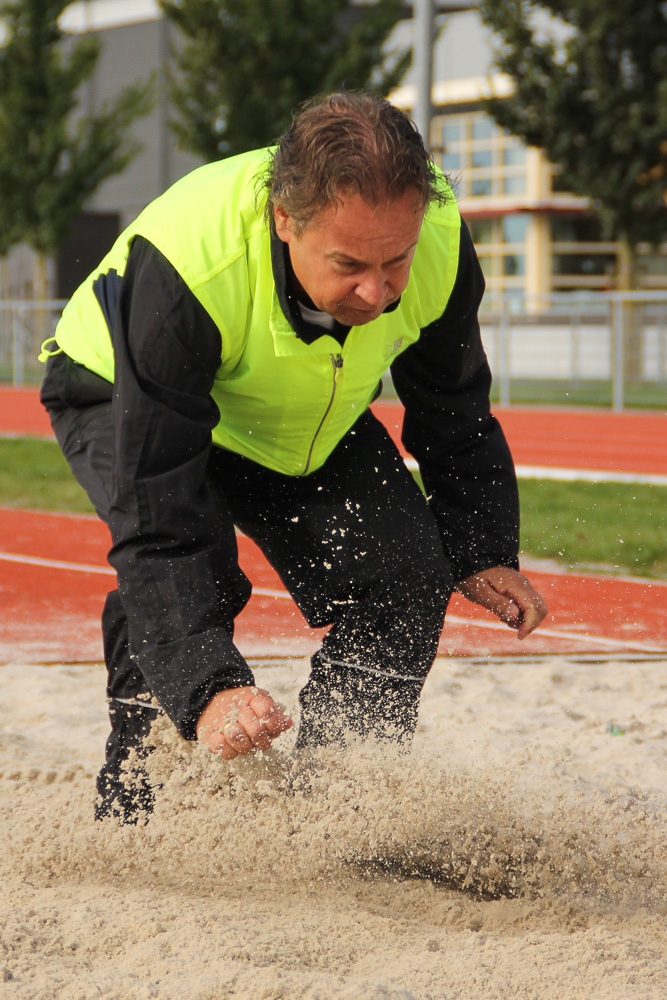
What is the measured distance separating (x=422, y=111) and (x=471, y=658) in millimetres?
10666

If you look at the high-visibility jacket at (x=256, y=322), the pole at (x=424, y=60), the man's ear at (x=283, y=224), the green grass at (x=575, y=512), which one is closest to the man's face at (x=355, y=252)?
the man's ear at (x=283, y=224)

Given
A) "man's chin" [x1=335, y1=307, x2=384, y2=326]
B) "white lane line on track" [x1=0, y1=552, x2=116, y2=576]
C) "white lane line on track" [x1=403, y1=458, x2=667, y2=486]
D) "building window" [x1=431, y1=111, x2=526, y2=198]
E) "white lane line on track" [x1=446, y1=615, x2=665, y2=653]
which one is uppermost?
"building window" [x1=431, y1=111, x2=526, y2=198]

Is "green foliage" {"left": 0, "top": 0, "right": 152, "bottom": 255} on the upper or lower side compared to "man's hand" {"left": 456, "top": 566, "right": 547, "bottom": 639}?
upper

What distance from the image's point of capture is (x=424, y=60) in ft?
45.1

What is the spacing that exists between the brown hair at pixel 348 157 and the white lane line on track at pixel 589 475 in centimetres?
758

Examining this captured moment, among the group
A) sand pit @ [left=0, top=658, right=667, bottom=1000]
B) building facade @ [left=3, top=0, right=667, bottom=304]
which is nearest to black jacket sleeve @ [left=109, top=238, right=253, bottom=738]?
sand pit @ [left=0, top=658, right=667, bottom=1000]

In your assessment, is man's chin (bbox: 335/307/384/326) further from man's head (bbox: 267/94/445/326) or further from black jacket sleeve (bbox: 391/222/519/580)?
black jacket sleeve (bbox: 391/222/519/580)

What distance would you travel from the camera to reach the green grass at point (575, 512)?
673 centimetres

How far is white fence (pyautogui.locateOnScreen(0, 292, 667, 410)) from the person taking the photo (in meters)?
16.0

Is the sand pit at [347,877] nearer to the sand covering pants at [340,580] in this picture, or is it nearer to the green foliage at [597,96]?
the sand covering pants at [340,580]

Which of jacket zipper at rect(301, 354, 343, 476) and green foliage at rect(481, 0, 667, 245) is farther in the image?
green foliage at rect(481, 0, 667, 245)

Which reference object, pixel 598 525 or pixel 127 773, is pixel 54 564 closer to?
pixel 598 525

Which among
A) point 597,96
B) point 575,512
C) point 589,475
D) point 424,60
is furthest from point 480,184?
point 575,512

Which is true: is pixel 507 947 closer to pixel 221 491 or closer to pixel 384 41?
pixel 221 491
